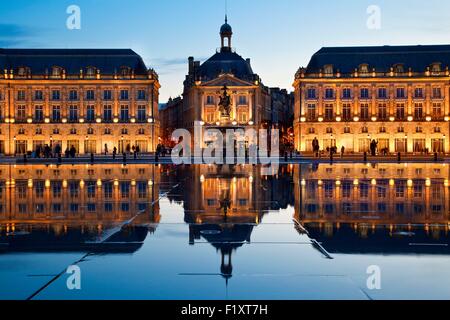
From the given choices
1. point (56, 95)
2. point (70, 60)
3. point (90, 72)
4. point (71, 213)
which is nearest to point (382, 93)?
point (90, 72)

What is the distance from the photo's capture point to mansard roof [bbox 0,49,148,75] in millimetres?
82625

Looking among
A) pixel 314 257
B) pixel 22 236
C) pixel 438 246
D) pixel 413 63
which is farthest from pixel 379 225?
pixel 413 63

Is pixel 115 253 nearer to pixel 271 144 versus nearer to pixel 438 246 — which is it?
pixel 438 246

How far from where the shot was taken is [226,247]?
762cm

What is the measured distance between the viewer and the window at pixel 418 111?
3250 inches

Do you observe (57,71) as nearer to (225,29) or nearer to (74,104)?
(74,104)

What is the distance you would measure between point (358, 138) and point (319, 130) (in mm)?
5615

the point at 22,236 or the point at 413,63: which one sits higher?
the point at 413,63

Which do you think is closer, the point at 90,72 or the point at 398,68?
the point at 398,68

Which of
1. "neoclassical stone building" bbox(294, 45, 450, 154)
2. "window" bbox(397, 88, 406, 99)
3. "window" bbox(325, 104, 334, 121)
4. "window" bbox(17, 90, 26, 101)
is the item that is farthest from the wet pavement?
"window" bbox(17, 90, 26, 101)

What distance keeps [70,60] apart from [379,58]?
44.3m

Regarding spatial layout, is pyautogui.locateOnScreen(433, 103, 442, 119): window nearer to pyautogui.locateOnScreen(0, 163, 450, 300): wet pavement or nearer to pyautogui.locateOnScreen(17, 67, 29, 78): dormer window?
pyautogui.locateOnScreen(17, 67, 29, 78): dormer window

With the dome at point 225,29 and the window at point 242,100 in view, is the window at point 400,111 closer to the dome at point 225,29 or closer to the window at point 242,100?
the window at point 242,100

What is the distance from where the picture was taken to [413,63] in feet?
Answer: 274
